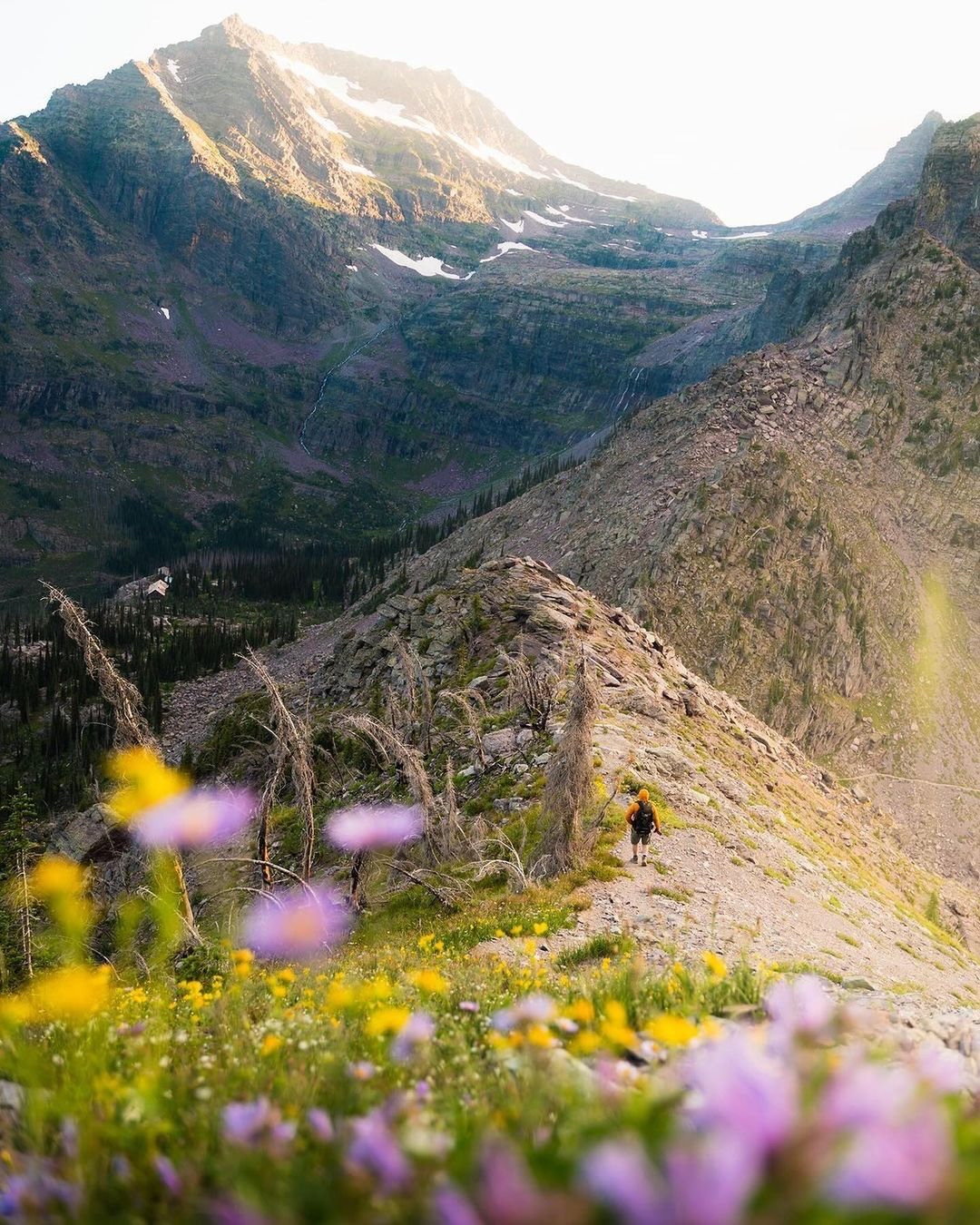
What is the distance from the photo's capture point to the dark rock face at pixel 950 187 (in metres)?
82.2

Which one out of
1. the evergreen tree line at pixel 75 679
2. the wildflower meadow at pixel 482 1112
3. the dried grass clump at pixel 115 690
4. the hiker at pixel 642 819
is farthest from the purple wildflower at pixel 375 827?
the evergreen tree line at pixel 75 679

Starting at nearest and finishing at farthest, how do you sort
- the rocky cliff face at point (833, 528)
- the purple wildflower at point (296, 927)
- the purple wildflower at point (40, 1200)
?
the purple wildflower at point (40, 1200), the purple wildflower at point (296, 927), the rocky cliff face at point (833, 528)

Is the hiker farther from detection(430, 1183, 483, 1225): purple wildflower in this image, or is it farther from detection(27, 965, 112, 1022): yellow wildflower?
detection(430, 1183, 483, 1225): purple wildflower

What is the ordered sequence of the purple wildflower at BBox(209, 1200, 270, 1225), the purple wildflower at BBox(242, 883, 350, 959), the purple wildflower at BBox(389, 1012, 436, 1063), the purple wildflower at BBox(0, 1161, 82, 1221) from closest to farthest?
1. the purple wildflower at BBox(209, 1200, 270, 1225)
2. the purple wildflower at BBox(0, 1161, 82, 1221)
3. the purple wildflower at BBox(389, 1012, 436, 1063)
4. the purple wildflower at BBox(242, 883, 350, 959)

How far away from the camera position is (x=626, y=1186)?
1088 mm

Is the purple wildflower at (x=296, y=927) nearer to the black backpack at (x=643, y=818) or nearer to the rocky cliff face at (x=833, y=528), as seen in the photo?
the black backpack at (x=643, y=818)

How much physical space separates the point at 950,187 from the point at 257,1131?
111905 millimetres

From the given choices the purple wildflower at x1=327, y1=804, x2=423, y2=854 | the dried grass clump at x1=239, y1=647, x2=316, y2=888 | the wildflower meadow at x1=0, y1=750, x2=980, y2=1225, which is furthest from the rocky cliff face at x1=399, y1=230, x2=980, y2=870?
the wildflower meadow at x1=0, y1=750, x2=980, y2=1225

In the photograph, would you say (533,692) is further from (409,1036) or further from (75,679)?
(75,679)

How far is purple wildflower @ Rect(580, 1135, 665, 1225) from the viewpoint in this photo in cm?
109

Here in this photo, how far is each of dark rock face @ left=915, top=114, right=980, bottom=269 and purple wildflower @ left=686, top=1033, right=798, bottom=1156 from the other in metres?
101

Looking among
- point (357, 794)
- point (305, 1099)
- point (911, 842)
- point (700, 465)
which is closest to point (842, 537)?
point (700, 465)

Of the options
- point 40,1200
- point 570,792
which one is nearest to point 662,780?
point 570,792

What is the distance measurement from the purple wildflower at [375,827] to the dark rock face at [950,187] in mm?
91849
